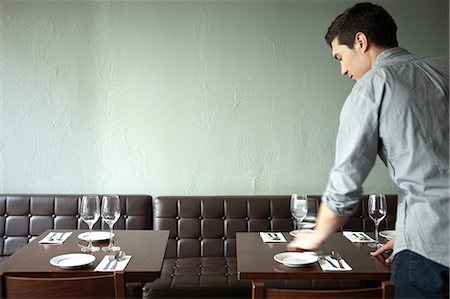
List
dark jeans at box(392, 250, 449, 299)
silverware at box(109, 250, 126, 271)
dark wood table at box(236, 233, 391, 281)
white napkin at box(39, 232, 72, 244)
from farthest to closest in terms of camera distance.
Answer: white napkin at box(39, 232, 72, 244) → silverware at box(109, 250, 126, 271) → dark wood table at box(236, 233, 391, 281) → dark jeans at box(392, 250, 449, 299)

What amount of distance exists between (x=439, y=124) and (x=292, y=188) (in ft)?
7.11

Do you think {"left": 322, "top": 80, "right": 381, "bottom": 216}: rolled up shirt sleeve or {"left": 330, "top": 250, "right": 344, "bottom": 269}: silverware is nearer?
{"left": 322, "top": 80, "right": 381, "bottom": 216}: rolled up shirt sleeve

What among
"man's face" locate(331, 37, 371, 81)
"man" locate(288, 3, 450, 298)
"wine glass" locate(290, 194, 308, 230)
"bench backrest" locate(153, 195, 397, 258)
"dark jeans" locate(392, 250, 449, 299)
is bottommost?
"bench backrest" locate(153, 195, 397, 258)

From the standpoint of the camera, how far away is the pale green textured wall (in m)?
3.44

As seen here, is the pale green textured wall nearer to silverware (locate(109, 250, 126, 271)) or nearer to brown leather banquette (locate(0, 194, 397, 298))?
brown leather banquette (locate(0, 194, 397, 298))

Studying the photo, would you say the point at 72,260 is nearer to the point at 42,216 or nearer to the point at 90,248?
the point at 90,248

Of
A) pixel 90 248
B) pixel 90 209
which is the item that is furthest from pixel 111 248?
pixel 90 209

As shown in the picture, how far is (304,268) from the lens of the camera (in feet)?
6.51

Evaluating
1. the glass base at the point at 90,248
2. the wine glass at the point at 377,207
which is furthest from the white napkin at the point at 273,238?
the glass base at the point at 90,248

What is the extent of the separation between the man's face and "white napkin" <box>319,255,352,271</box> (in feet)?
2.49

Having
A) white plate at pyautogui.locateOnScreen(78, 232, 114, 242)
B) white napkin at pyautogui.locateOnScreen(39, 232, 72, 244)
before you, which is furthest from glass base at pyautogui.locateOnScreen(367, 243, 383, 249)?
white napkin at pyautogui.locateOnScreen(39, 232, 72, 244)

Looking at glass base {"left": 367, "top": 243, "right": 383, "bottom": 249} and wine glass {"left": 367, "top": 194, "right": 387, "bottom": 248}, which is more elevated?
wine glass {"left": 367, "top": 194, "right": 387, "bottom": 248}

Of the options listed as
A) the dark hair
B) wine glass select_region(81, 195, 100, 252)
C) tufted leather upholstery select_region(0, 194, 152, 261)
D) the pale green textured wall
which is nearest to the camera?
the dark hair

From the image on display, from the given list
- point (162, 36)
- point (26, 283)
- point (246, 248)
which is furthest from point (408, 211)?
point (162, 36)
